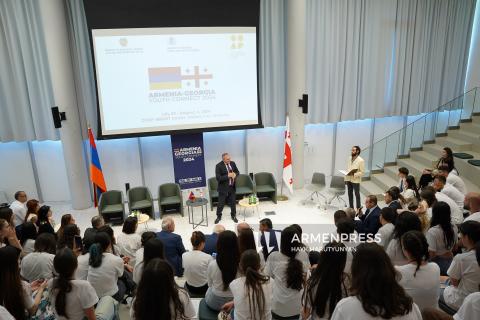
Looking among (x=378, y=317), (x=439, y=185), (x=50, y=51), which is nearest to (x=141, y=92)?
(x=50, y=51)

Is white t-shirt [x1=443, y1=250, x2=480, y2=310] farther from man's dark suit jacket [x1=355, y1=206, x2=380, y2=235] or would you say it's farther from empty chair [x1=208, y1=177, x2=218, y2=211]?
empty chair [x1=208, y1=177, x2=218, y2=211]

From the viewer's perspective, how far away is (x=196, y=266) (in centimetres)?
407

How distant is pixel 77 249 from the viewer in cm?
473

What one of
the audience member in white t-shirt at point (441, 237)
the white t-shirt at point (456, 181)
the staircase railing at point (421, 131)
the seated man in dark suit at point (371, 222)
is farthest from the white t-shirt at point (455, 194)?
the staircase railing at point (421, 131)

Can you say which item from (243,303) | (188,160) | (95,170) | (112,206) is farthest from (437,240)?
(95,170)

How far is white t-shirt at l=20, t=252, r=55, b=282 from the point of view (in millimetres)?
3938

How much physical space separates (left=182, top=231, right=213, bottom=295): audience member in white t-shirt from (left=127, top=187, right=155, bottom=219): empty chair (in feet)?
12.9

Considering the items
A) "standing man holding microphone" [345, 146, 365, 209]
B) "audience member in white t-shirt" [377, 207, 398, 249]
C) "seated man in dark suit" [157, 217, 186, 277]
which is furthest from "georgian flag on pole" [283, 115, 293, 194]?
"seated man in dark suit" [157, 217, 186, 277]

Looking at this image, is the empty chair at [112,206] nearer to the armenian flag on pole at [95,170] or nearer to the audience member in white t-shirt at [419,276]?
the armenian flag on pole at [95,170]

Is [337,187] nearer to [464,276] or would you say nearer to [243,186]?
[243,186]

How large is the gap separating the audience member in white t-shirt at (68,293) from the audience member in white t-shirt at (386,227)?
337 centimetres

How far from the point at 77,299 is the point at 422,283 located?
9.46ft

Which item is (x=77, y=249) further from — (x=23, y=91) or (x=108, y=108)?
(x=23, y=91)

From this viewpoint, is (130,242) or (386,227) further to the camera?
(130,242)
